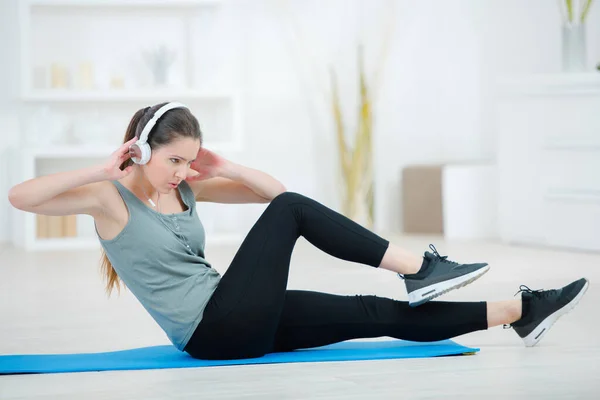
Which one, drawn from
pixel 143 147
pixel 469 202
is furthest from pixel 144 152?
pixel 469 202

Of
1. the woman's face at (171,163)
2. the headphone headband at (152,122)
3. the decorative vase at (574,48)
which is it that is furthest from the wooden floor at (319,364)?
the decorative vase at (574,48)

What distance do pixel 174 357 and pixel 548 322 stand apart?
969 mm

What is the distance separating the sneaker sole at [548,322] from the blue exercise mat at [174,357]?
0.56ft

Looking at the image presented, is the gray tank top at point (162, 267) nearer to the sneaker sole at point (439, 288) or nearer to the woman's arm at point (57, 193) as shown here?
the woman's arm at point (57, 193)

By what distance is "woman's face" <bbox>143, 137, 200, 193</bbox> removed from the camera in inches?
94.7

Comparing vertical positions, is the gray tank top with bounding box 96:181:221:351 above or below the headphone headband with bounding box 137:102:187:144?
below

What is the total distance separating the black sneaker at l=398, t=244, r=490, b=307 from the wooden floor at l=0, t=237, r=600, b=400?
17 centimetres

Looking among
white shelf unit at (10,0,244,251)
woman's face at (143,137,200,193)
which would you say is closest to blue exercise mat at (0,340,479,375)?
woman's face at (143,137,200,193)

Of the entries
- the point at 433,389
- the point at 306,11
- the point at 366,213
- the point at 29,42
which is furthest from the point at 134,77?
the point at 433,389

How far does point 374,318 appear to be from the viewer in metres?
2.54

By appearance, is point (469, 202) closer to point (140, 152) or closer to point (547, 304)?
point (547, 304)

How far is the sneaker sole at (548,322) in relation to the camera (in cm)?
260

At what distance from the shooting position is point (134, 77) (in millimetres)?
6625

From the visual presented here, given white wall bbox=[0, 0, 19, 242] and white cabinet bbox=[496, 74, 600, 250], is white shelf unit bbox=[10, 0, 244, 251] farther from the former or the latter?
white cabinet bbox=[496, 74, 600, 250]
